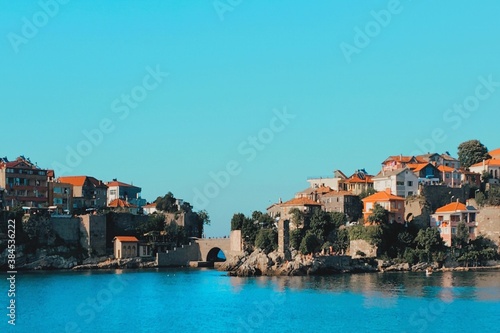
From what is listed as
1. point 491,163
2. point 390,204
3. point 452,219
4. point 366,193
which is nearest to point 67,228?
point 366,193

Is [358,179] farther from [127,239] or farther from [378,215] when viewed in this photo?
[127,239]

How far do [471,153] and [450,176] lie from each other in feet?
21.7

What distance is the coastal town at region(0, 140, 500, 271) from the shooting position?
5888 cm

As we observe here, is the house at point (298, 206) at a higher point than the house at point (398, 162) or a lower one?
lower

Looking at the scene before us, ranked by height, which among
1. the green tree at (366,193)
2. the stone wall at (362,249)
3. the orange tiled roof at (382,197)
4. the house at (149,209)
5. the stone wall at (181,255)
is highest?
the green tree at (366,193)

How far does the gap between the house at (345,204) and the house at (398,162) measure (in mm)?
5524

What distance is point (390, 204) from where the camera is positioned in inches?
2389

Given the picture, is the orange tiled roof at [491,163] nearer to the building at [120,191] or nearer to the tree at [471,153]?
the tree at [471,153]

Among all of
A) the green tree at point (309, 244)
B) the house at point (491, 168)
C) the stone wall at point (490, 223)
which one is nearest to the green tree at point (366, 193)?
the green tree at point (309, 244)

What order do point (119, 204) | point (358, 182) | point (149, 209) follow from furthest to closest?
point (149, 209) → point (119, 204) → point (358, 182)

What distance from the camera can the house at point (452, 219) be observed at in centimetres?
5950

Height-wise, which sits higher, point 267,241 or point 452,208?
point 452,208

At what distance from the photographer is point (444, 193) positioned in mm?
63562

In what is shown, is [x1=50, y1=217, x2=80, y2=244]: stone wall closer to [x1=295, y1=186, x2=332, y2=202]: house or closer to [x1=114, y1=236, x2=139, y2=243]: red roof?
[x1=114, y1=236, x2=139, y2=243]: red roof
